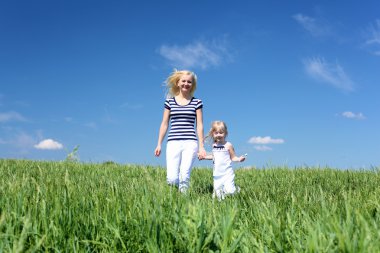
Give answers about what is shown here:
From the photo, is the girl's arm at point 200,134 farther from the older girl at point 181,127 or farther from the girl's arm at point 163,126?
the girl's arm at point 163,126

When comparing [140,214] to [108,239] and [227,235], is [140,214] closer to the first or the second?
[108,239]

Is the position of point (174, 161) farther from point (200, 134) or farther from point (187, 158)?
point (200, 134)

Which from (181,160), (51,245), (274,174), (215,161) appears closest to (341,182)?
(274,174)

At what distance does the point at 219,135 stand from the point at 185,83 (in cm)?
116

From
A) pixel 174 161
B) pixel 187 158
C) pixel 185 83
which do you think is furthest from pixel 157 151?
pixel 185 83

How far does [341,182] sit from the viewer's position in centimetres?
842

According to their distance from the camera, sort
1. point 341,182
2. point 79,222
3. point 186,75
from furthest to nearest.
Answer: point 341,182 → point 186,75 → point 79,222

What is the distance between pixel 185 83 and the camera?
7.62 meters

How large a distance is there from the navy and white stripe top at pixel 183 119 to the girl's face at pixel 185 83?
0.75 ft

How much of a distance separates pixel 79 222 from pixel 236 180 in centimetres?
629

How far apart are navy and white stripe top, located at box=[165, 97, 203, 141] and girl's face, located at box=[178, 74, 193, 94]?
0.75ft

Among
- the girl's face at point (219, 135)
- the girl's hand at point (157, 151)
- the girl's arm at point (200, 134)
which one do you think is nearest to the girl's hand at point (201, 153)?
the girl's arm at point (200, 134)

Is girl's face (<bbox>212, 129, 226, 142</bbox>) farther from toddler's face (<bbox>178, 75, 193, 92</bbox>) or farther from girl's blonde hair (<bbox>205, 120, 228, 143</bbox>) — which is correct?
toddler's face (<bbox>178, 75, 193, 92</bbox>)

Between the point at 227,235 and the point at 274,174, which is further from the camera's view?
the point at 274,174
